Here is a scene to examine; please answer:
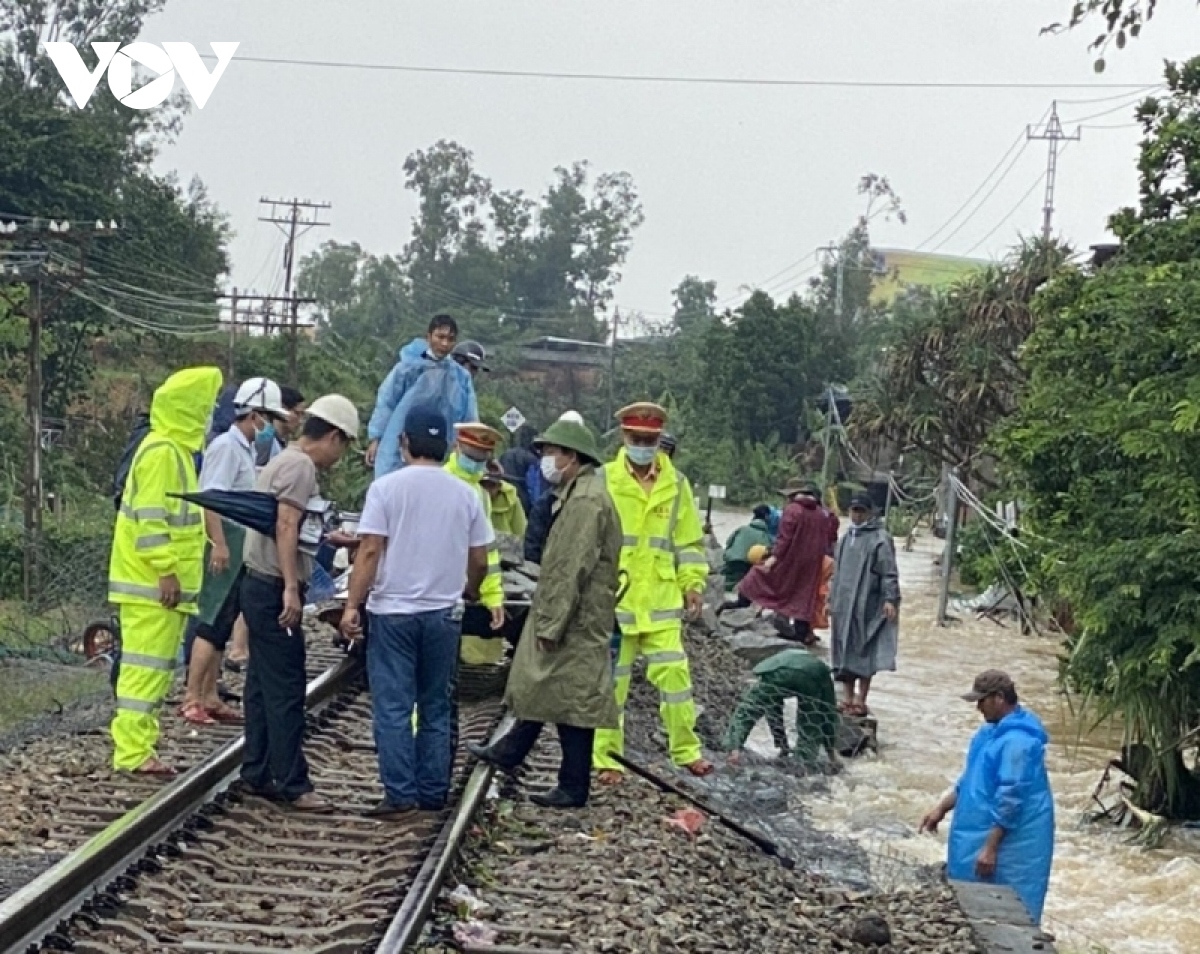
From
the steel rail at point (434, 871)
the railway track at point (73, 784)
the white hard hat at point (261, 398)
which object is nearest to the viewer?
the steel rail at point (434, 871)

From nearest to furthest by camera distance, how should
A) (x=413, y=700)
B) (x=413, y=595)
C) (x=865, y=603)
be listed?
(x=413, y=595) → (x=413, y=700) → (x=865, y=603)

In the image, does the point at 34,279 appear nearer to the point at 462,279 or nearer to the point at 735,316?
the point at 735,316

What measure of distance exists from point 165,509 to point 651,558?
7.56 ft

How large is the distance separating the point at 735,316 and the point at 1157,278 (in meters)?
45.1

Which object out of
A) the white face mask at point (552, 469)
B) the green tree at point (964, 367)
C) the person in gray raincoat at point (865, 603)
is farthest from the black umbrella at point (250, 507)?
the green tree at point (964, 367)

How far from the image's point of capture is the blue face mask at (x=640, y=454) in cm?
812

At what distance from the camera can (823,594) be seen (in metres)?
17.2

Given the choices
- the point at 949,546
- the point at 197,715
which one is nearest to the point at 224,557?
the point at 197,715

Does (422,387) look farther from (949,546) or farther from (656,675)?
(949,546)

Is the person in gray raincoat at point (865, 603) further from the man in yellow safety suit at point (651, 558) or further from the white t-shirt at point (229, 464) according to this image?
the white t-shirt at point (229, 464)

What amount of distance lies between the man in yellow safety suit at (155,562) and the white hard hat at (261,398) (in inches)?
42.8

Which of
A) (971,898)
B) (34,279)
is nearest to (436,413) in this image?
(971,898)

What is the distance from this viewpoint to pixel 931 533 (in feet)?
149

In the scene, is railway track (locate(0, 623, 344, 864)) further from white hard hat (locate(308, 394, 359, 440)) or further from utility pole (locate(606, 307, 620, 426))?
utility pole (locate(606, 307, 620, 426))
